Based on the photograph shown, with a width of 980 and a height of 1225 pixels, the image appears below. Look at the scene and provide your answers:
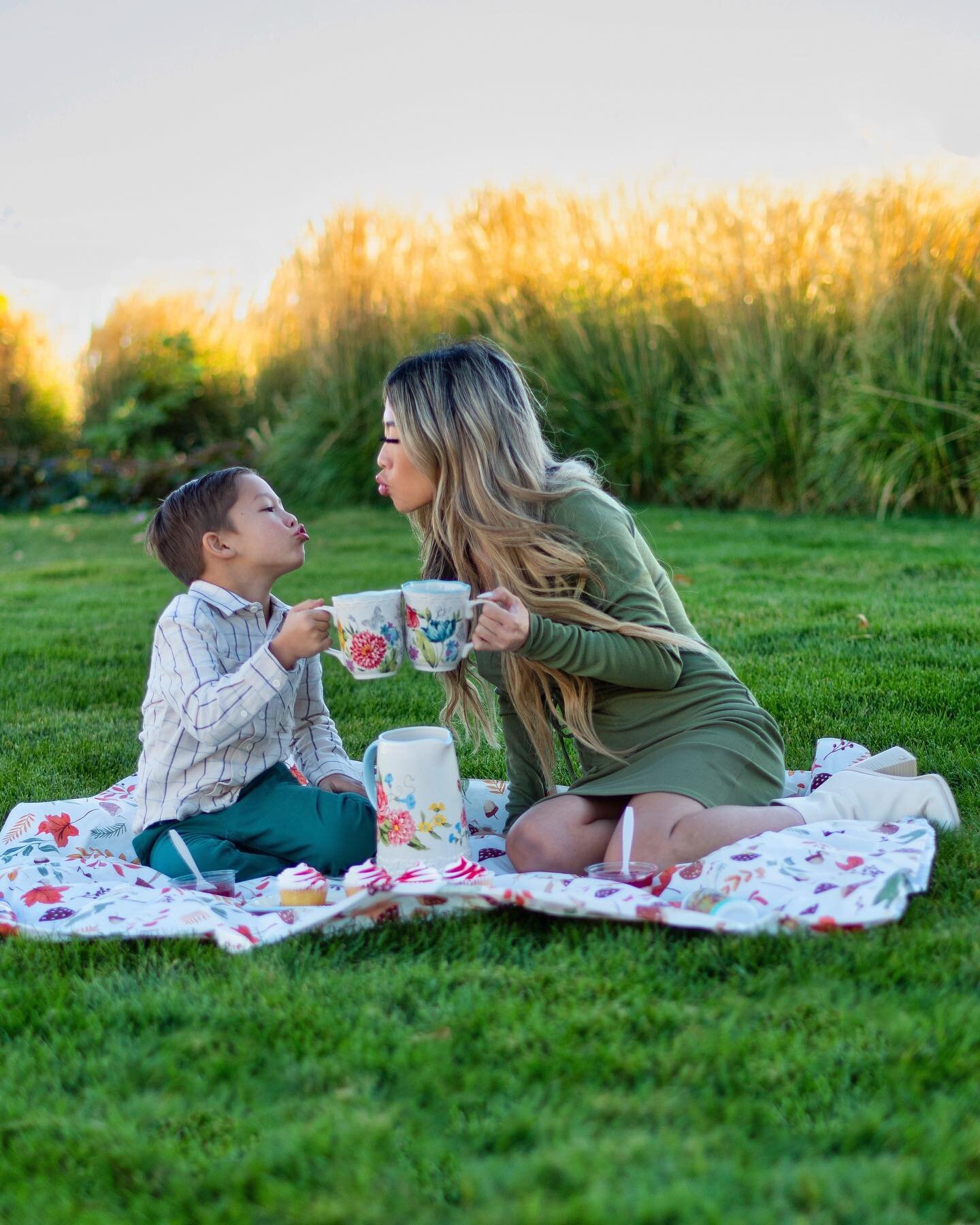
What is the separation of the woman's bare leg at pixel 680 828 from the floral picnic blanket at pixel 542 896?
45 millimetres

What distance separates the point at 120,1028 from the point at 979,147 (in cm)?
709

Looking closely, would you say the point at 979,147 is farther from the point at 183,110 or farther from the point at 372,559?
the point at 183,110

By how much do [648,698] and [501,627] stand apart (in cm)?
51

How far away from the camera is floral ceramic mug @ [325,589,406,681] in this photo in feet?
7.34

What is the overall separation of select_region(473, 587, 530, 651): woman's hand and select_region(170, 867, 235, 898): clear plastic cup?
0.73 meters

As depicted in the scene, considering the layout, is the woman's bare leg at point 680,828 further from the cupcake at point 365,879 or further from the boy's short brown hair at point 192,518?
the boy's short brown hair at point 192,518

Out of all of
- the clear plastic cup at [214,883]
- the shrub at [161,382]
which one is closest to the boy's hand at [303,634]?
the clear plastic cup at [214,883]

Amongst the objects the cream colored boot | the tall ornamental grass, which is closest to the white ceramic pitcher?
the cream colored boot

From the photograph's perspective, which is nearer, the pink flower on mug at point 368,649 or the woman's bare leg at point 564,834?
the pink flower on mug at point 368,649

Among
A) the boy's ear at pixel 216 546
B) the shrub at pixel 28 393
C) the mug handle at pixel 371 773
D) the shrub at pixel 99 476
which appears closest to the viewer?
the mug handle at pixel 371 773

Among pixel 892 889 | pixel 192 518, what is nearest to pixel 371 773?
pixel 192 518

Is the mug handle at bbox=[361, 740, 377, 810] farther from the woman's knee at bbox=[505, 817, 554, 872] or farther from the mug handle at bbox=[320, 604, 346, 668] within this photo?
the woman's knee at bbox=[505, 817, 554, 872]

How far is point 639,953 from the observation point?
6.26ft

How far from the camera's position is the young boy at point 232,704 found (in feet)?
7.91
